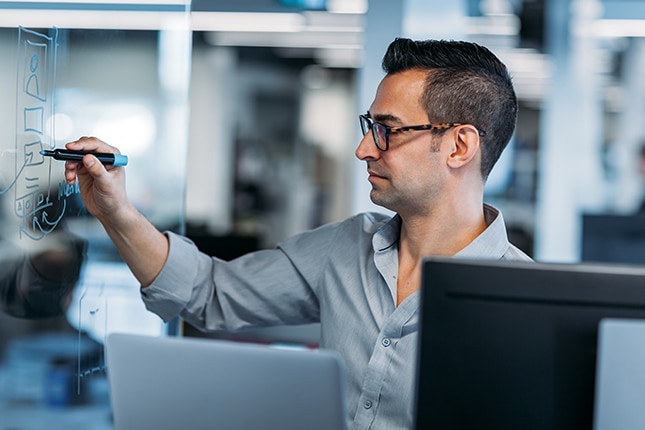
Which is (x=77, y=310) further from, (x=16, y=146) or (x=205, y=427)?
(x=205, y=427)

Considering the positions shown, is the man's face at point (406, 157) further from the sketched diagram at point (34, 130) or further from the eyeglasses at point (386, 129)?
the sketched diagram at point (34, 130)

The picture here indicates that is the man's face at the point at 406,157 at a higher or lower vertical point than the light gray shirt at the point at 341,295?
higher

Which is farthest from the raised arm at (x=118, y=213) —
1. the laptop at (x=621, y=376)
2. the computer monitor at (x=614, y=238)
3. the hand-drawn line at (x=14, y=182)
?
the computer monitor at (x=614, y=238)

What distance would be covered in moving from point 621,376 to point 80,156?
105 cm

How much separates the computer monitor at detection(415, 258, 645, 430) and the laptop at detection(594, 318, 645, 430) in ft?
0.10

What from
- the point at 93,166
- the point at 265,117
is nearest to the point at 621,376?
the point at 93,166

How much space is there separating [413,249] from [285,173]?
1017cm

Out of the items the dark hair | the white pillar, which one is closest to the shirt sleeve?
the dark hair

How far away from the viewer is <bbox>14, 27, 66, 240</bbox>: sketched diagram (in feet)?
4.85

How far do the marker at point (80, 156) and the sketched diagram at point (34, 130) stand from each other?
0.03 meters

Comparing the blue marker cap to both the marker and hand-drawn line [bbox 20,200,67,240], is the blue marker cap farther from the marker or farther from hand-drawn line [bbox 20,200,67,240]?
hand-drawn line [bbox 20,200,67,240]

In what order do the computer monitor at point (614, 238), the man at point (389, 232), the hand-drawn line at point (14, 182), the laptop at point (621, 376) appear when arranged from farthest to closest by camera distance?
the computer monitor at point (614, 238) → the man at point (389, 232) → the hand-drawn line at point (14, 182) → the laptop at point (621, 376)

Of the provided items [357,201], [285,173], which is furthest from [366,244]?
[285,173]

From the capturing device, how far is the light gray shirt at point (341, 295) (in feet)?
5.41
